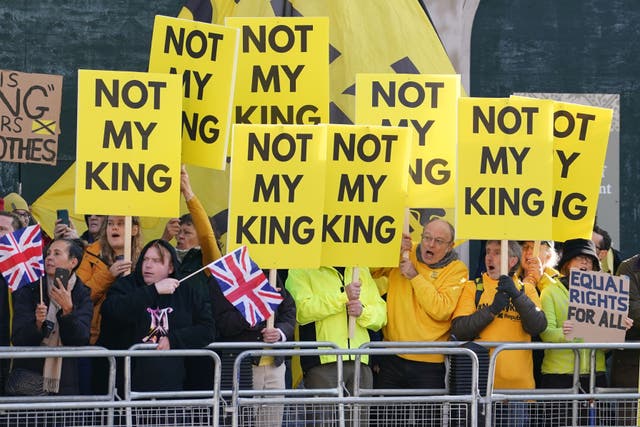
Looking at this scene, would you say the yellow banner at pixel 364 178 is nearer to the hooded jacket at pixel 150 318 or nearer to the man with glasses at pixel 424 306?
the man with glasses at pixel 424 306

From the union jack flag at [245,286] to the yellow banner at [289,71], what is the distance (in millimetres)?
2129

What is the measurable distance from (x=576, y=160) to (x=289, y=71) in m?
2.45

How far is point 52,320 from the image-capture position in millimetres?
10227

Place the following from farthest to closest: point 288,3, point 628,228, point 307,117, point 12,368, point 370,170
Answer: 1. point 628,228
2. point 288,3
3. point 307,117
4. point 370,170
5. point 12,368

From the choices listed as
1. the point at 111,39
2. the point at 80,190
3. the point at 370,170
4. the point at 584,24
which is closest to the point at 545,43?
the point at 584,24

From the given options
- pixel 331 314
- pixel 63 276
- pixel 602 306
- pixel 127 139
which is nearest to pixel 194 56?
pixel 127 139

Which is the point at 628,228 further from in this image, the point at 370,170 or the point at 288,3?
the point at 370,170

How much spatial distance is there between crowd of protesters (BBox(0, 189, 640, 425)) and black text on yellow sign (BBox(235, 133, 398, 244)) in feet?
1.17

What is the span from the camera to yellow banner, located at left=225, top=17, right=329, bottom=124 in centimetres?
1182

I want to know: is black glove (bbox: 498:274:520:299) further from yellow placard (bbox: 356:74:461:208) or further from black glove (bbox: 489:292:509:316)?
yellow placard (bbox: 356:74:461:208)

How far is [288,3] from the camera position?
48.5ft

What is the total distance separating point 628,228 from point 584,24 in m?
2.33

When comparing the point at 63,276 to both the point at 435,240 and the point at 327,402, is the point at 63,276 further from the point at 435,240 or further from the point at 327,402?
the point at 435,240

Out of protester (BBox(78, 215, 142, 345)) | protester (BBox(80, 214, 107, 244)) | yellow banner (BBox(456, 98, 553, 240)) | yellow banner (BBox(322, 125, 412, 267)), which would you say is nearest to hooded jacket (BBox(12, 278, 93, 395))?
protester (BBox(78, 215, 142, 345))
